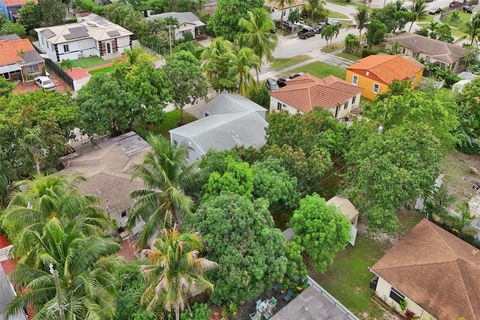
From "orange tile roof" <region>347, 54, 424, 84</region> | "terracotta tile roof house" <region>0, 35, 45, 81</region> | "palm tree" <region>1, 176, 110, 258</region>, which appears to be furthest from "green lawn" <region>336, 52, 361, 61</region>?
"palm tree" <region>1, 176, 110, 258</region>

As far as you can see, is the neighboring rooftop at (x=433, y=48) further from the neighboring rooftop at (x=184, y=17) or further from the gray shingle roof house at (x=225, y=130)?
the gray shingle roof house at (x=225, y=130)

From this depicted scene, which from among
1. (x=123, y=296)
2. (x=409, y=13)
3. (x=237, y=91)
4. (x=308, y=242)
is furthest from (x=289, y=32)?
(x=123, y=296)

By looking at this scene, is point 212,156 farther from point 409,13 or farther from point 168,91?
point 409,13

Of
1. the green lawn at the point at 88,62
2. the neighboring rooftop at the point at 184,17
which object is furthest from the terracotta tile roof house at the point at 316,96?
the green lawn at the point at 88,62

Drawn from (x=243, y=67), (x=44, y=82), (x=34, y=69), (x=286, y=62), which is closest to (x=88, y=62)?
(x=34, y=69)

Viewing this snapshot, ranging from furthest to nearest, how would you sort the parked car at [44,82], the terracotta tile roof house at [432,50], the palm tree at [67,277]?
the terracotta tile roof house at [432,50] → the parked car at [44,82] → the palm tree at [67,277]

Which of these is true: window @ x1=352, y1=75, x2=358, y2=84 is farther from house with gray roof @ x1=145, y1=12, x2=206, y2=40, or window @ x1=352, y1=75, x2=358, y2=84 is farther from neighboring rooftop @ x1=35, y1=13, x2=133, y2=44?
neighboring rooftop @ x1=35, y1=13, x2=133, y2=44
